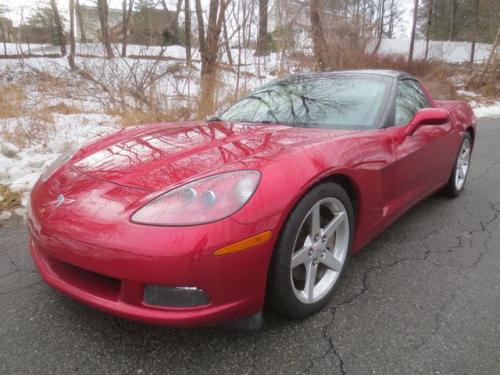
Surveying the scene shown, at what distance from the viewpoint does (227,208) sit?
1413 millimetres

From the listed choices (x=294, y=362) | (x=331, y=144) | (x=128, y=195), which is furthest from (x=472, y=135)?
(x=128, y=195)

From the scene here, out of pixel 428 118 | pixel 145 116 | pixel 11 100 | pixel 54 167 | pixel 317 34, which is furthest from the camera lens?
pixel 317 34

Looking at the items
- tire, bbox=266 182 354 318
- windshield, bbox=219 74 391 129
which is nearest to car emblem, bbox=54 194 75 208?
tire, bbox=266 182 354 318

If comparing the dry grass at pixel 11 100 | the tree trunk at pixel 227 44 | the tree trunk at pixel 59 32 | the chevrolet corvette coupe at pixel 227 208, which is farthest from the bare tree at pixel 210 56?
the tree trunk at pixel 59 32

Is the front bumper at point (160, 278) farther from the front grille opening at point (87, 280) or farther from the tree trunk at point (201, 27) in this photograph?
the tree trunk at point (201, 27)

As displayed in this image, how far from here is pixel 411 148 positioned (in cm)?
240

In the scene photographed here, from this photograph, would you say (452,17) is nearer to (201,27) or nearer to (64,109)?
(201,27)

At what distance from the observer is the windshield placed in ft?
7.64

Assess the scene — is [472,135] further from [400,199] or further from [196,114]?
[196,114]

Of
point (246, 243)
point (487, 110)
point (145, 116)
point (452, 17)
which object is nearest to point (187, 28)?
point (145, 116)

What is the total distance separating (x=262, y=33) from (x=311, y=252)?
7.18 meters

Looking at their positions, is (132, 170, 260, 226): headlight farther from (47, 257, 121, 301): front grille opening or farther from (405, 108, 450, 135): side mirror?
(405, 108, 450, 135): side mirror

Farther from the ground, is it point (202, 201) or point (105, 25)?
point (105, 25)

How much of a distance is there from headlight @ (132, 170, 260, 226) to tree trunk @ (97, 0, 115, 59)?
620 cm
